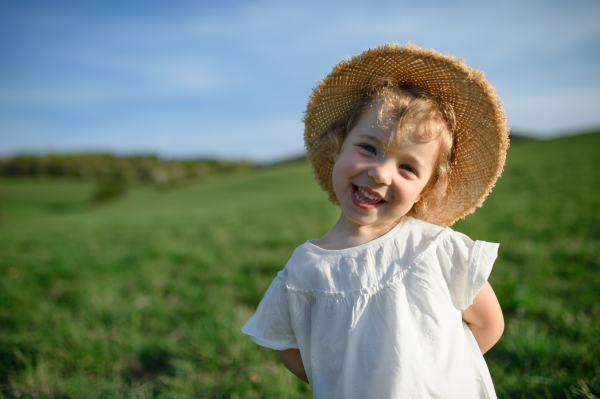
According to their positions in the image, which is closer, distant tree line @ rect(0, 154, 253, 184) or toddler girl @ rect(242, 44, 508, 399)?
toddler girl @ rect(242, 44, 508, 399)

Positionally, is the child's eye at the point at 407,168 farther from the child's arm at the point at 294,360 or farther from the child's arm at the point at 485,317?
the child's arm at the point at 294,360

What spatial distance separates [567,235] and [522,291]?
2.57 meters

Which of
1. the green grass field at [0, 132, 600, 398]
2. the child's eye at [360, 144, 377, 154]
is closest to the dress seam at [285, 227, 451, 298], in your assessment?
the child's eye at [360, 144, 377, 154]

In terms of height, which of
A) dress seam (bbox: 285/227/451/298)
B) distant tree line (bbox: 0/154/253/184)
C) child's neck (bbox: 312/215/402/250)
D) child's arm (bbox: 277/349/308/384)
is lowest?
child's arm (bbox: 277/349/308/384)

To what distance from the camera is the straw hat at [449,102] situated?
4.42 feet

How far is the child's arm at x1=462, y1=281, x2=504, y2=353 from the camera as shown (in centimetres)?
141

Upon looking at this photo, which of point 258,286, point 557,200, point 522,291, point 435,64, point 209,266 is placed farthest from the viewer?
point 557,200

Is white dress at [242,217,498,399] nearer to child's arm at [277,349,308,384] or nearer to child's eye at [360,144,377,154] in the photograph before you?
child's arm at [277,349,308,384]

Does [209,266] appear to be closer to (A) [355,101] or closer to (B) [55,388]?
(B) [55,388]

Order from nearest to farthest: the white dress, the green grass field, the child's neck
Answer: the white dress → the child's neck → the green grass field

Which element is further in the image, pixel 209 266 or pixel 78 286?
pixel 209 266

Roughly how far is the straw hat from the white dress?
0.29 metres

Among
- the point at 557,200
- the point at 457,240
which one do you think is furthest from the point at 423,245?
the point at 557,200

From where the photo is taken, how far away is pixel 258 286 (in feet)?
12.3
